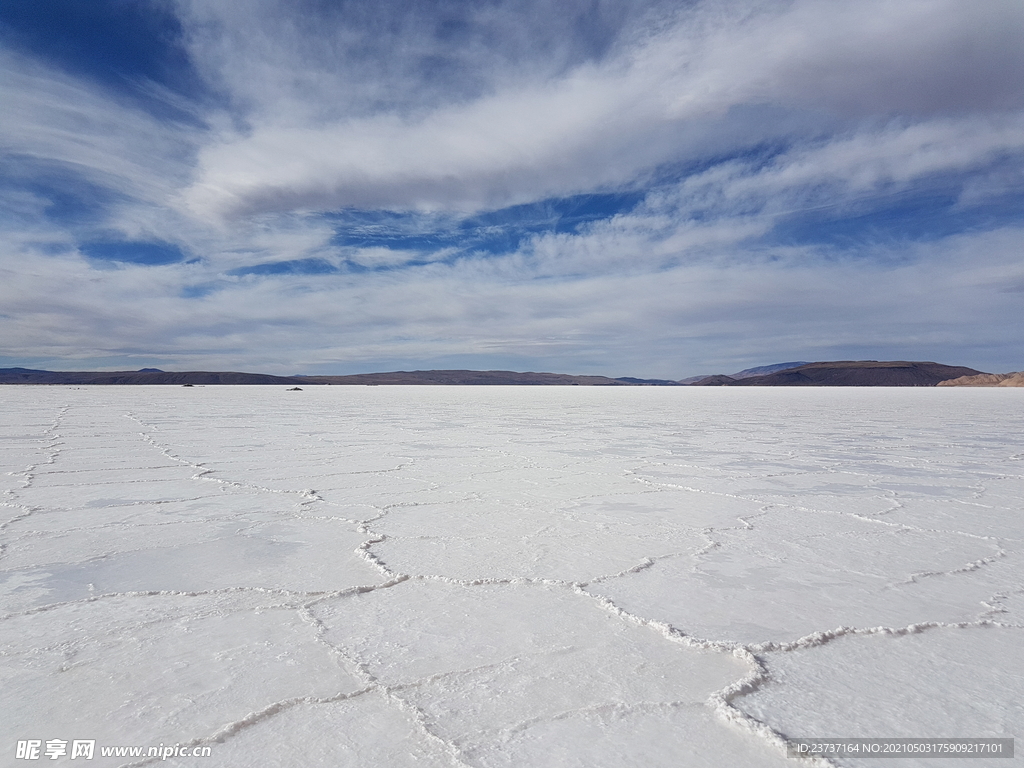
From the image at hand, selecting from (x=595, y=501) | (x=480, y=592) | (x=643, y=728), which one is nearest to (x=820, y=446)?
(x=595, y=501)

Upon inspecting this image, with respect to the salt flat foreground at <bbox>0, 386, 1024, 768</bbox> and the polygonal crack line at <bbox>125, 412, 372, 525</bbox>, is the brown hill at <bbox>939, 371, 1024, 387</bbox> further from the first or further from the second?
the polygonal crack line at <bbox>125, 412, 372, 525</bbox>

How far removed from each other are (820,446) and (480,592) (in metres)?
5.60

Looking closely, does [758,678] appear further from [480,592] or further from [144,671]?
[144,671]

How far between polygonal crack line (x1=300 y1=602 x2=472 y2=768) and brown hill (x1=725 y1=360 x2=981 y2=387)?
275ft

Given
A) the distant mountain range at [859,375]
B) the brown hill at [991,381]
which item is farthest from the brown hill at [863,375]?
the brown hill at [991,381]

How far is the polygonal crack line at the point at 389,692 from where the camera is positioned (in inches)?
44.6

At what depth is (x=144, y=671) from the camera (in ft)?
4.73

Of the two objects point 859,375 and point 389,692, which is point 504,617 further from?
point 859,375

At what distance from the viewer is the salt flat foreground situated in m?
1.21

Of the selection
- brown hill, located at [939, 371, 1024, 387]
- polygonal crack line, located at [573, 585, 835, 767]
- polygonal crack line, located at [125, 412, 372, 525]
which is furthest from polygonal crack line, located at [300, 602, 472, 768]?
brown hill, located at [939, 371, 1024, 387]

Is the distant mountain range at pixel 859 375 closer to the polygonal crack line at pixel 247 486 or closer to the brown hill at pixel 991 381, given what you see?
the brown hill at pixel 991 381

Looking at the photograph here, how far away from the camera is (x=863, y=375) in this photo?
275 ft

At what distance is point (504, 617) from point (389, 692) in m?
0.52

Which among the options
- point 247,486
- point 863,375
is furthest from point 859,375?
point 247,486
